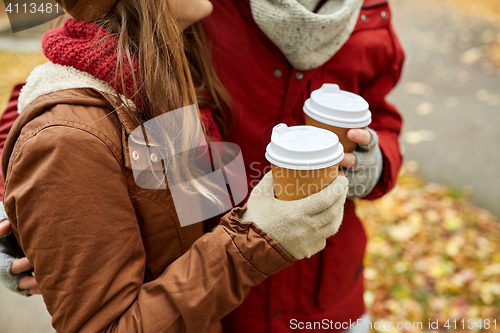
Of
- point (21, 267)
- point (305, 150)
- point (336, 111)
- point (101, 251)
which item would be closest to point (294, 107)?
point (336, 111)

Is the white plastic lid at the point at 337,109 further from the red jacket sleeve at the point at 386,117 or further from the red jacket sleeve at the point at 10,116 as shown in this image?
the red jacket sleeve at the point at 10,116

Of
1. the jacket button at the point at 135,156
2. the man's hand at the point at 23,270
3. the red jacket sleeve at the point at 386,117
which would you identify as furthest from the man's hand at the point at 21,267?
the red jacket sleeve at the point at 386,117

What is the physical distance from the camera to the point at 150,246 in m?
1.30

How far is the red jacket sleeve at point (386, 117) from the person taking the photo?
1.66 metres

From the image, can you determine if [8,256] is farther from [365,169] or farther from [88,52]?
[365,169]

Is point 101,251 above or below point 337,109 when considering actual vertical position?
below

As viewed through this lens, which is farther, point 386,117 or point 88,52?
point 386,117

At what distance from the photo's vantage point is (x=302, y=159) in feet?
3.57

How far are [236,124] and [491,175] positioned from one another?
4.10m

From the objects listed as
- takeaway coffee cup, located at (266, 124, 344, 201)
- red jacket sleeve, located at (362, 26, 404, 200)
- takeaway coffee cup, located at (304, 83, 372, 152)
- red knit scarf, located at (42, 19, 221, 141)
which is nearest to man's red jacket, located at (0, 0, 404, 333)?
red jacket sleeve, located at (362, 26, 404, 200)

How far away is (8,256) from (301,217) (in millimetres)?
1108

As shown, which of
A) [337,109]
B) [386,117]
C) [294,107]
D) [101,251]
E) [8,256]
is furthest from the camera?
[386,117]

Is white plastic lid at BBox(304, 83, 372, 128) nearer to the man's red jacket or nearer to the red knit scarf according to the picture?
the man's red jacket

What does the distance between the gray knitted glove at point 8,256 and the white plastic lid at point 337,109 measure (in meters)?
1.19
